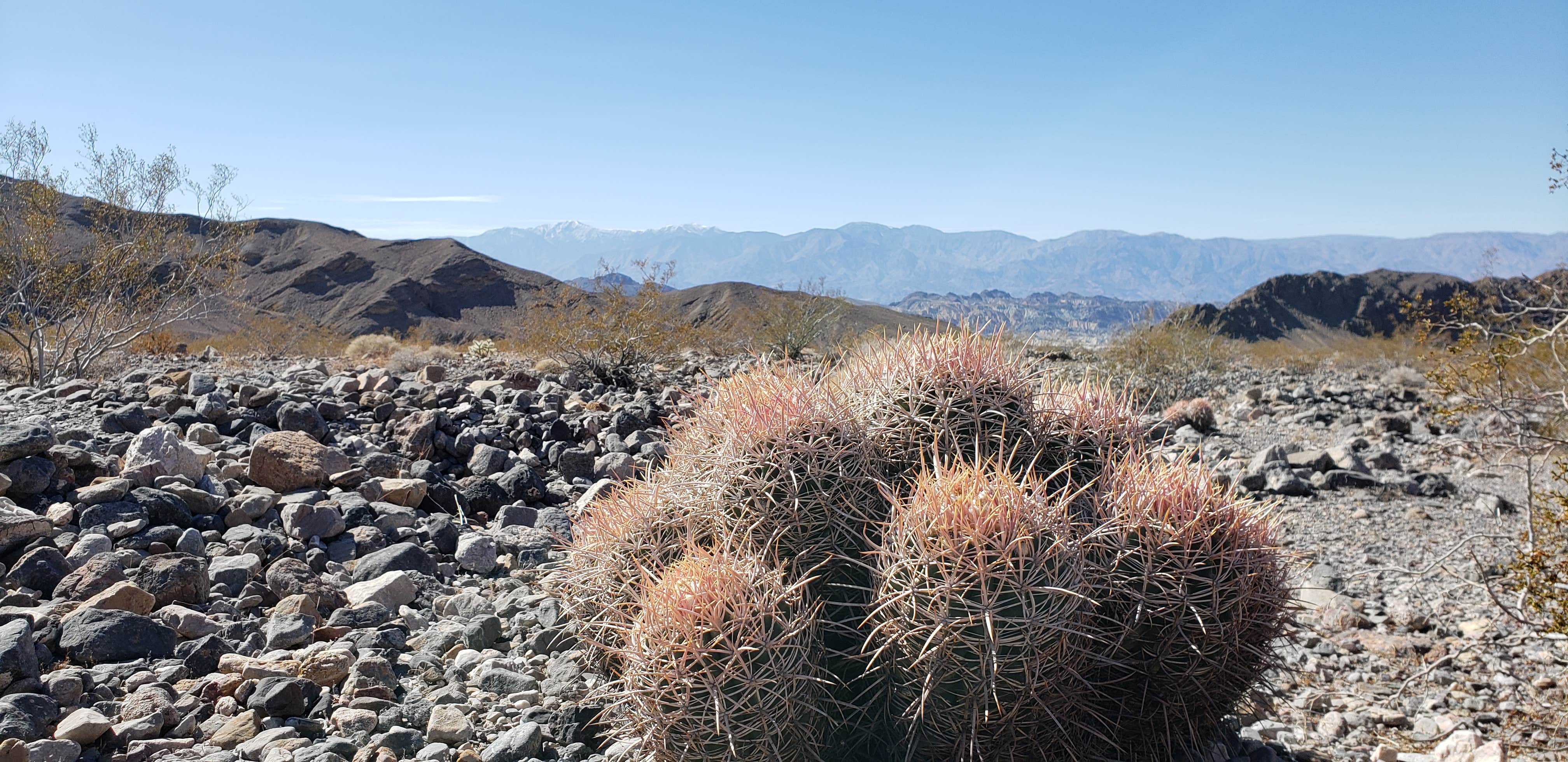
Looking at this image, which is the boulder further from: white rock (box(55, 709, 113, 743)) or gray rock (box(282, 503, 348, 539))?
white rock (box(55, 709, 113, 743))

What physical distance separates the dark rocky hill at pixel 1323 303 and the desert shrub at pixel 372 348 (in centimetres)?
6556

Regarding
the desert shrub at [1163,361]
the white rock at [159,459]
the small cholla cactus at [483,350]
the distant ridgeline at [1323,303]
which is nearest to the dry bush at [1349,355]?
the desert shrub at [1163,361]

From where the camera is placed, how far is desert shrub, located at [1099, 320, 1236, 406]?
1648 centimetres

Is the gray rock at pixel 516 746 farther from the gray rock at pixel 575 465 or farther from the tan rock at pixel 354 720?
the gray rock at pixel 575 465

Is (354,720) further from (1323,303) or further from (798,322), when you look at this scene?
(1323,303)

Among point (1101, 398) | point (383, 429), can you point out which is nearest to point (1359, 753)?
point (1101, 398)

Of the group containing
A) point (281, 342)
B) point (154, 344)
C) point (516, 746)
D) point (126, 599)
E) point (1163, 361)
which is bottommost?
point (516, 746)

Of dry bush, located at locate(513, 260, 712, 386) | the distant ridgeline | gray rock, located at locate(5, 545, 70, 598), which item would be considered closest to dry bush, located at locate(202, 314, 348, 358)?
dry bush, located at locate(513, 260, 712, 386)

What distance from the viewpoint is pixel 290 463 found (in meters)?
6.04

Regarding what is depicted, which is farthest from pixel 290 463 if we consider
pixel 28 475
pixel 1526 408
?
pixel 1526 408

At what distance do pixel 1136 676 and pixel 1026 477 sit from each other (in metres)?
0.86

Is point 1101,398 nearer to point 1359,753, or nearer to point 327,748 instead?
point 1359,753

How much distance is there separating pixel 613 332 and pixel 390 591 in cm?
906

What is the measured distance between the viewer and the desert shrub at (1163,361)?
16.5 meters
